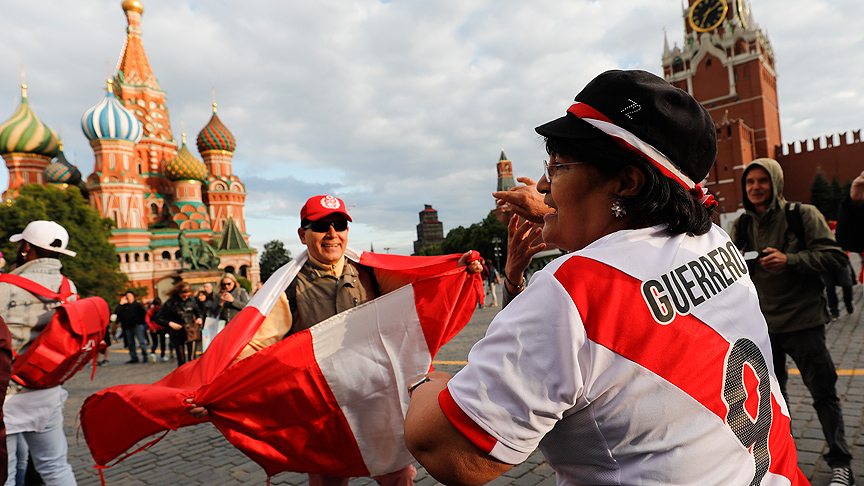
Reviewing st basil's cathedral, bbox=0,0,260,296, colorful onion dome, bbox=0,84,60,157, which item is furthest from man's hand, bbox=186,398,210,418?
colorful onion dome, bbox=0,84,60,157

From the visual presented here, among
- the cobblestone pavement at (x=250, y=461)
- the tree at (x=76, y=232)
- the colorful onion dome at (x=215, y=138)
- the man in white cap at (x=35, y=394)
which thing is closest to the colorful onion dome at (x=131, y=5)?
the colorful onion dome at (x=215, y=138)

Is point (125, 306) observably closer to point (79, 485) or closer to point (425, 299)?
point (79, 485)

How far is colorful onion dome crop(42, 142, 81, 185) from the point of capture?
1940 inches

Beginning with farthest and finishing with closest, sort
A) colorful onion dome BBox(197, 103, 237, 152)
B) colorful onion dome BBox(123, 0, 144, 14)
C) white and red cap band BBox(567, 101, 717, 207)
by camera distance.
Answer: colorful onion dome BBox(197, 103, 237, 152) → colorful onion dome BBox(123, 0, 144, 14) → white and red cap band BBox(567, 101, 717, 207)

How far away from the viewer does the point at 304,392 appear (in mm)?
2709

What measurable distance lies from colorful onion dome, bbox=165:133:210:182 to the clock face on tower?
68466 mm

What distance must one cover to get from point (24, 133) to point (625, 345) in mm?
63117

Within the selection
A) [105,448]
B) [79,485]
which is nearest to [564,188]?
[105,448]

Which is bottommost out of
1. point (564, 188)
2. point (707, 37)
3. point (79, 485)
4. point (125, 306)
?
point (79, 485)

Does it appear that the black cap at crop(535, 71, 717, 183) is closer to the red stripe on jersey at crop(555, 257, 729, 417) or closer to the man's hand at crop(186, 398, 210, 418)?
the red stripe on jersey at crop(555, 257, 729, 417)

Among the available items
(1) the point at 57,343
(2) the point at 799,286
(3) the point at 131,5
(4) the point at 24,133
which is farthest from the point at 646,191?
(3) the point at 131,5

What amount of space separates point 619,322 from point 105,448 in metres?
2.86

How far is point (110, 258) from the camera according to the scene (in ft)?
117

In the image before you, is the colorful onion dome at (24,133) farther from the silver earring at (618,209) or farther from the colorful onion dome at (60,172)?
the silver earring at (618,209)
